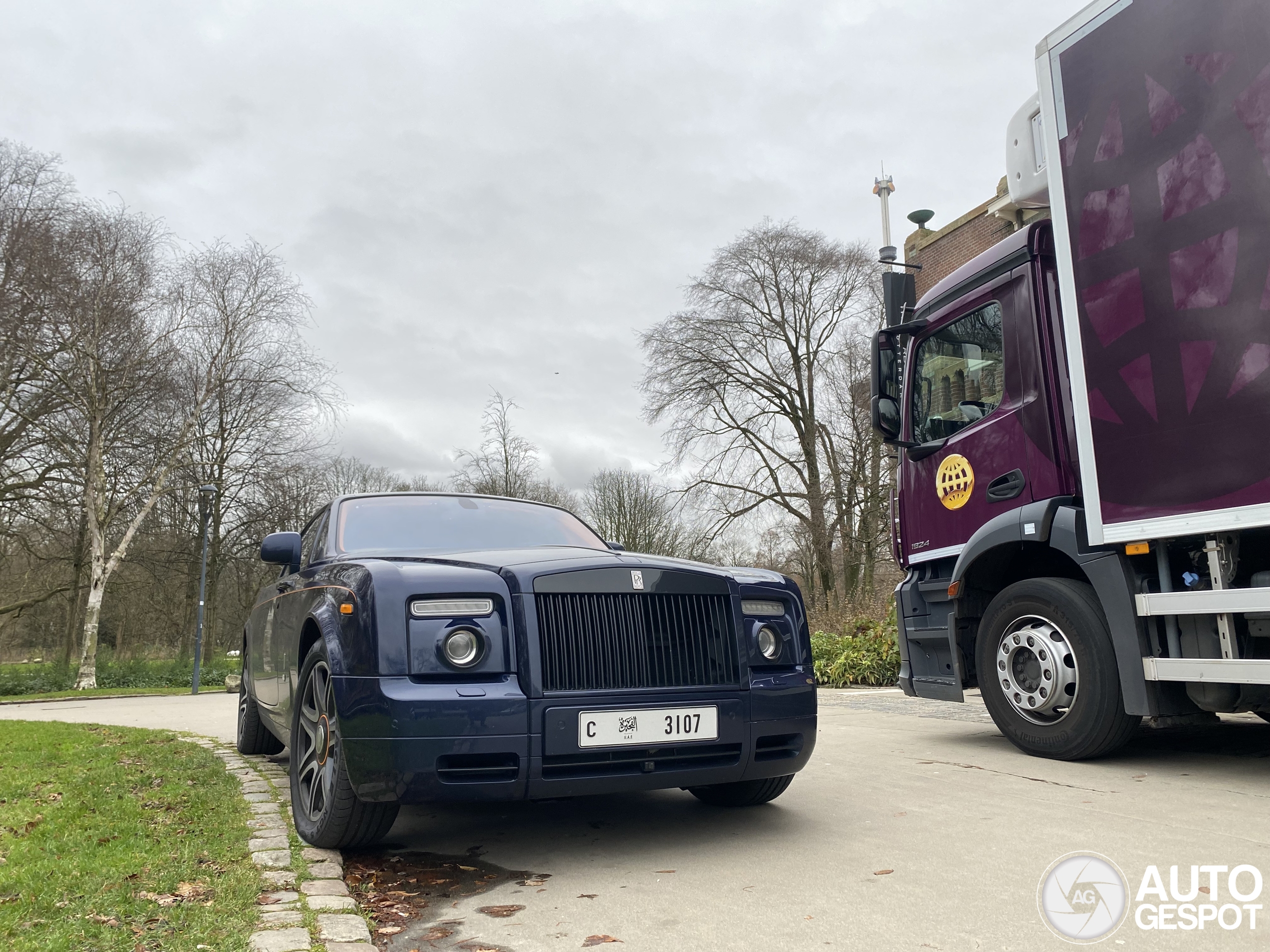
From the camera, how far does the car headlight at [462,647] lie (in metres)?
3.39

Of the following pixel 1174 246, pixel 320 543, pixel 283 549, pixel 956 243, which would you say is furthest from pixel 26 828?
pixel 956 243

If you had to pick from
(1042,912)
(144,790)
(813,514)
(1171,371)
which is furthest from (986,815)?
(813,514)

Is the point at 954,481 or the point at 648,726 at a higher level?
the point at 954,481

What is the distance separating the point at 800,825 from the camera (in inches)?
160

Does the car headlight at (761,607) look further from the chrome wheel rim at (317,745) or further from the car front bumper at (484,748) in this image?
the chrome wheel rim at (317,745)

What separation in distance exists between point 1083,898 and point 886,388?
13.9 feet

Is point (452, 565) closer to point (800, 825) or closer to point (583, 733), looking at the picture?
point (583, 733)

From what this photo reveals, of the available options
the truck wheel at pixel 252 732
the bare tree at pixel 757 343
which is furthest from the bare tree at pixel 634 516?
the truck wheel at pixel 252 732

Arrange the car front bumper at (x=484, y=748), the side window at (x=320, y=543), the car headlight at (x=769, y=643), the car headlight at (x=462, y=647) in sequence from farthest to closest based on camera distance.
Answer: the side window at (x=320, y=543), the car headlight at (x=769, y=643), the car headlight at (x=462, y=647), the car front bumper at (x=484, y=748)

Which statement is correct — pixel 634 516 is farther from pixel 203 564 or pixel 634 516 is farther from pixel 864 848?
pixel 864 848

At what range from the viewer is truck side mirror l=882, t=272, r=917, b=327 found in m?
6.71

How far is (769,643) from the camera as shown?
12.9 feet

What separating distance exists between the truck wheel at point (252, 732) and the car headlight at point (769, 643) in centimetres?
411

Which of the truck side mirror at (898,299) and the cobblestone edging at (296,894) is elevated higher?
the truck side mirror at (898,299)
